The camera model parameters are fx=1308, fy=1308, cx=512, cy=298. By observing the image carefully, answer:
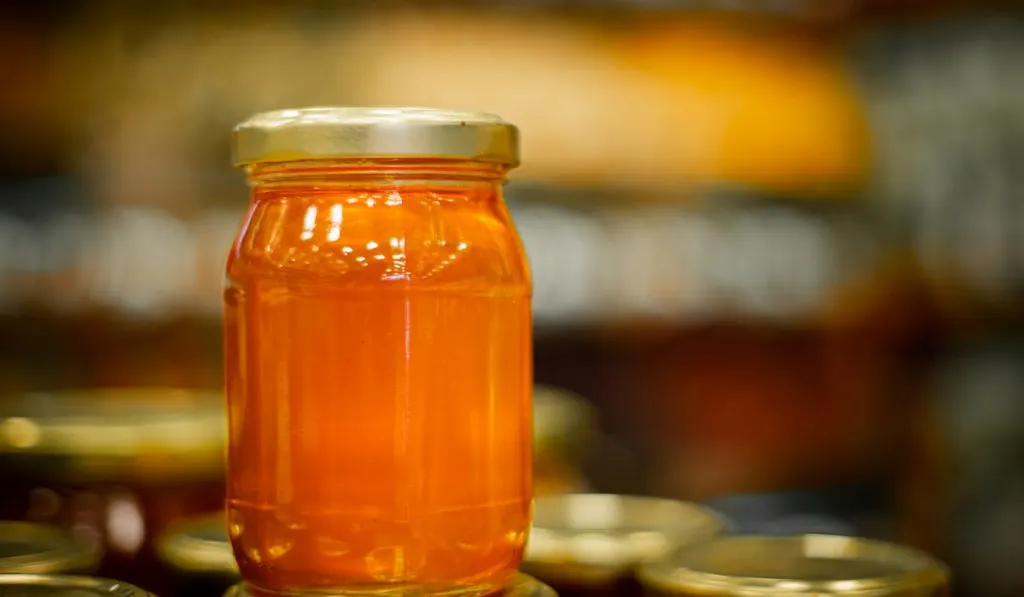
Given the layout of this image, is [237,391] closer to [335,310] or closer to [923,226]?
[335,310]

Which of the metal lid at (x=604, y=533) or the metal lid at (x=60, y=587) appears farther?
the metal lid at (x=604, y=533)

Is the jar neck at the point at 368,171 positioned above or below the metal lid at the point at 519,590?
above

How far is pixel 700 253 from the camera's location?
3.14 meters

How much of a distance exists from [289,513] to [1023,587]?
8.78ft

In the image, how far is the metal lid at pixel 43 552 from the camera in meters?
0.78

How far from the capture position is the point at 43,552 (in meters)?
0.81

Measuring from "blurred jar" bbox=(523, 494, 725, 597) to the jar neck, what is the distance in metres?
0.29

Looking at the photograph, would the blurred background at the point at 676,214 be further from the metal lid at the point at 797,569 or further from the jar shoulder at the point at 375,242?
the jar shoulder at the point at 375,242

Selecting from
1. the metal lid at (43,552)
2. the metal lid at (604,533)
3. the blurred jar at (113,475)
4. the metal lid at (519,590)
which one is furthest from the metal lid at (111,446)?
the metal lid at (519,590)

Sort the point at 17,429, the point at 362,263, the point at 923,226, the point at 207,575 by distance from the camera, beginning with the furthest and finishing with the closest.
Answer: the point at 923,226 → the point at 17,429 → the point at 207,575 → the point at 362,263

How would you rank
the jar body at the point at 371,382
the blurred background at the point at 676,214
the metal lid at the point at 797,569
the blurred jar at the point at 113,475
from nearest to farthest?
the jar body at the point at 371,382, the metal lid at the point at 797,569, the blurred jar at the point at 113,475, the blurred background at the point at 676,214

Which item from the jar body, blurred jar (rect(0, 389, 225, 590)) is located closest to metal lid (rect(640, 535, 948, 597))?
the jar body

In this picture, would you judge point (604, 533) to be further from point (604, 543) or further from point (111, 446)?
point (111, 446)

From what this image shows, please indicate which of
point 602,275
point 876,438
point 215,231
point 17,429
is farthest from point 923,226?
point 17,429
